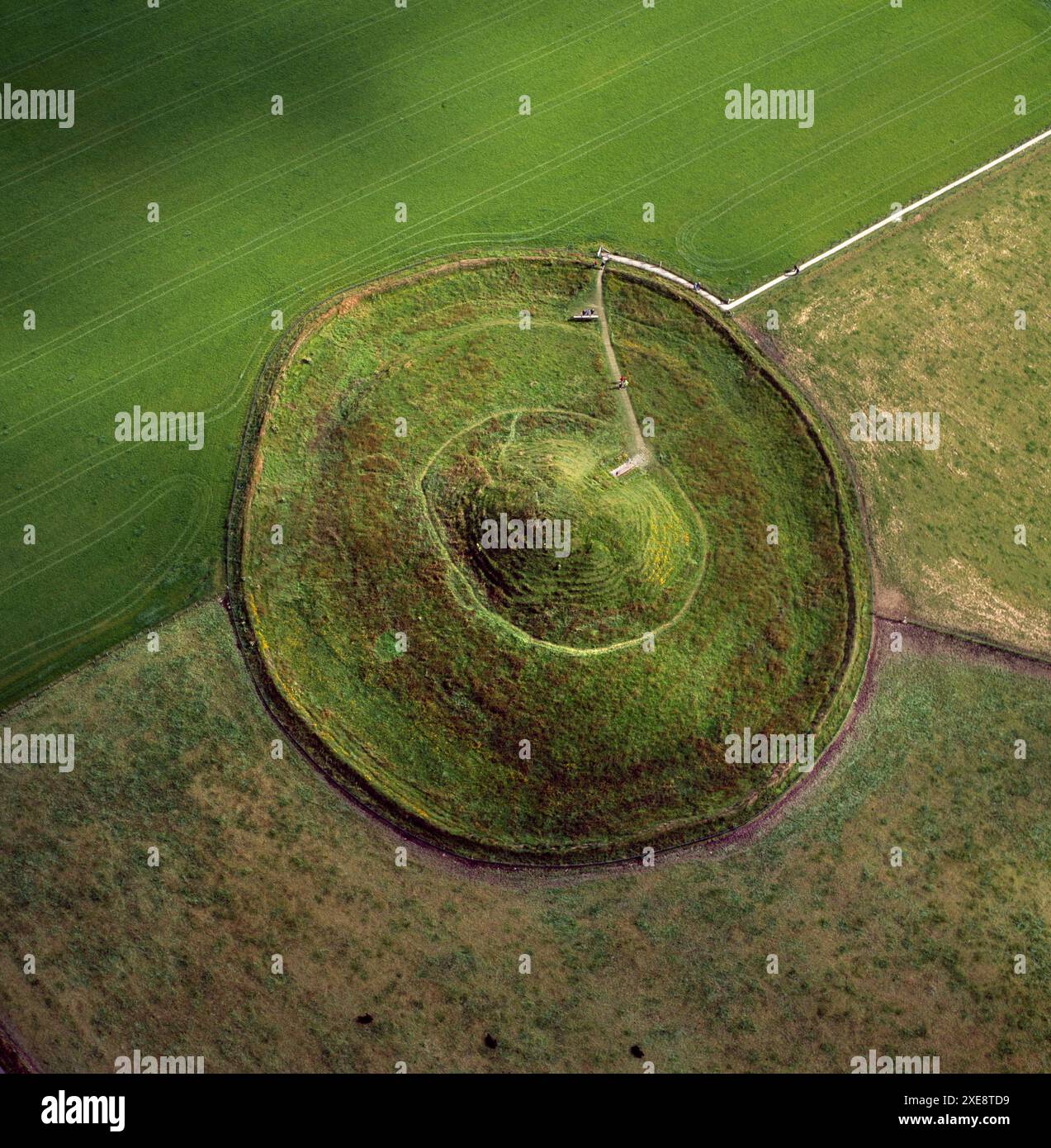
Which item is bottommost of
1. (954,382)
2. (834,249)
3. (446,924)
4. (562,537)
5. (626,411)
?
(446,924)

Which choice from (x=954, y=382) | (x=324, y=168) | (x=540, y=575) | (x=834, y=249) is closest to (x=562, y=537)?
(x=540, y=575)

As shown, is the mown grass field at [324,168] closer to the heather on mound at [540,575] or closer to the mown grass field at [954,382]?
the mown grass field at [954,382]

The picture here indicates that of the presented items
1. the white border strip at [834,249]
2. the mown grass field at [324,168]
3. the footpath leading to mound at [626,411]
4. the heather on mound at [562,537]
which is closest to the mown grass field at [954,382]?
the white border strip at [834,249]

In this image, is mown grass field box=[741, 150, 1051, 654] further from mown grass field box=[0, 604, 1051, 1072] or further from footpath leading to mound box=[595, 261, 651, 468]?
mown grass field box=[0, 604, 1051, 1072]

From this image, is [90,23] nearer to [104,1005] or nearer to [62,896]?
[62,896]

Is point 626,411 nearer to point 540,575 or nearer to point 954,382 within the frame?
point 540,575

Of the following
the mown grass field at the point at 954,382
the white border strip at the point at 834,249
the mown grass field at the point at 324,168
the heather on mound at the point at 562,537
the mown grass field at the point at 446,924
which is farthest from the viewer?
the white border strip at the point at 834,249
